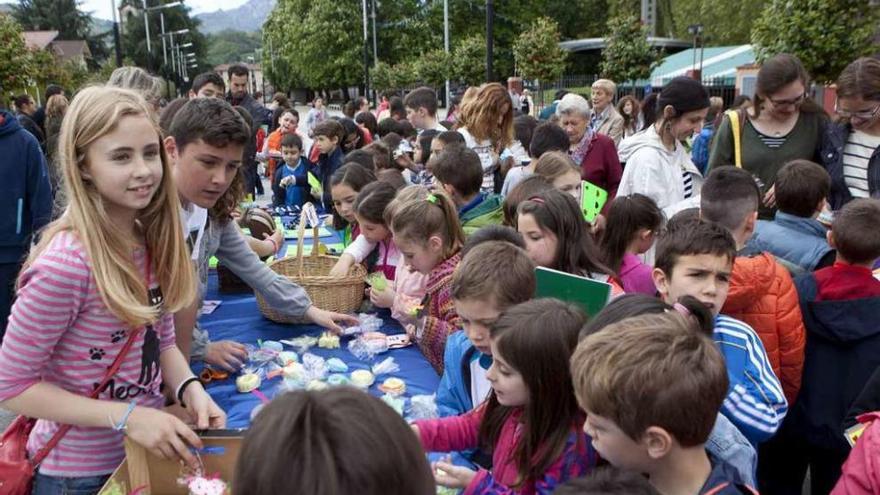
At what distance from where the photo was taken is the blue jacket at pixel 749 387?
1.91m

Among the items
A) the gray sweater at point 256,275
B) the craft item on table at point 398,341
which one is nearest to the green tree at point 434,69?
the gray sweater at point 256,275

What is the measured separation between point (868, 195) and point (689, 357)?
9.79ft

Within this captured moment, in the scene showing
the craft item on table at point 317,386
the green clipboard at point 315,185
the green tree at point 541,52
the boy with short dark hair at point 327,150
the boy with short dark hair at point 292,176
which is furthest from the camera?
the green tree at point 541,52

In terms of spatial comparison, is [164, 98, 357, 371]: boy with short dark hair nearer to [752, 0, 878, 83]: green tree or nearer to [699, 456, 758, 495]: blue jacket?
[699, 456, 758, 495]: blue jacket

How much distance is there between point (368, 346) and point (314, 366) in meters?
0.29

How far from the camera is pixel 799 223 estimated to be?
3.17 m

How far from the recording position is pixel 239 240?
3154mm

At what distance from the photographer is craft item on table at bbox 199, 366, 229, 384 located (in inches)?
106

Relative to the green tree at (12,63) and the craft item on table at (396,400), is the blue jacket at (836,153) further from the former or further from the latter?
the green tree at (12,63)

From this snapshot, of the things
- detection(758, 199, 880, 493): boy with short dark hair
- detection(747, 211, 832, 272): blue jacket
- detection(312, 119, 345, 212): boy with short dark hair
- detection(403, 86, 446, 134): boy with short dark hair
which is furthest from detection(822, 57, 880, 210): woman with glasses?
detection(403, 86, 446, 134): boy with short dark hair

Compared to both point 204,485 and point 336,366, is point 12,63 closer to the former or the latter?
point 336,366

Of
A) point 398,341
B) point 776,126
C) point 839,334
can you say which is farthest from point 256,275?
point 776,126

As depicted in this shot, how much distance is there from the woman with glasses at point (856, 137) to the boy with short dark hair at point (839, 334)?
1.27 m

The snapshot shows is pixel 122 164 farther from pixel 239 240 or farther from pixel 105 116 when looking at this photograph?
pixel 239 240
